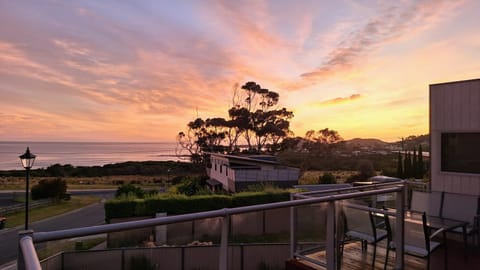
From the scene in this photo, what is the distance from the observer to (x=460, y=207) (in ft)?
15.8

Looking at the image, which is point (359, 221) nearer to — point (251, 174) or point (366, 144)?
point (251, 174)

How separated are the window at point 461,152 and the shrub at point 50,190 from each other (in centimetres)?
2650

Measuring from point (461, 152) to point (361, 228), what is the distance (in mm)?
3322

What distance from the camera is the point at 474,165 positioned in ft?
18.5

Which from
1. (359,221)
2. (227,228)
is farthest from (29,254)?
(359,221)

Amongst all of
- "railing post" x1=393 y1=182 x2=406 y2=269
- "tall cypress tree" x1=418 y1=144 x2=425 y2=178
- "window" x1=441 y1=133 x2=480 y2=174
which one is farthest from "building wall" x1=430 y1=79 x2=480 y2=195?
"tall cypress tree" x1=418 y1=144 x2=425 y2=178

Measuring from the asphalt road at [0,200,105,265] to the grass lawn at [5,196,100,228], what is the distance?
963 millimetres

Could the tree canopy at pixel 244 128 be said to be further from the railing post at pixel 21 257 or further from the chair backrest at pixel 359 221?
the railing post at pixel 21 257

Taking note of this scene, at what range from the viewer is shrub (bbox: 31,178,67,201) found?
2583 centimetres

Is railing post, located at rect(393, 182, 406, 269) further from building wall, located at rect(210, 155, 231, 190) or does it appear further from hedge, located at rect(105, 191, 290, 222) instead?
building wall, located at rect(210, 155, 231, 190)

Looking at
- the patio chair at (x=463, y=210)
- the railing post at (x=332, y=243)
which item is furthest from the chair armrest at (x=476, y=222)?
the railing post at (x=332, y=243)

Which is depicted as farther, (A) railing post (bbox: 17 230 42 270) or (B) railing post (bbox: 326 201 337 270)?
(B) railing post (bbox: 326 201 337 270)

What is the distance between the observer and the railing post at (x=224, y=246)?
2.42 meters

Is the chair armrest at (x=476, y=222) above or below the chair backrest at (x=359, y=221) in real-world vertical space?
below
